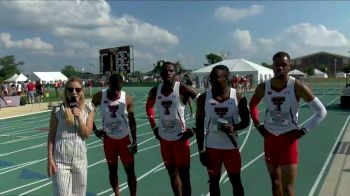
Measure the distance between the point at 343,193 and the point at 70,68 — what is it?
145850 mm

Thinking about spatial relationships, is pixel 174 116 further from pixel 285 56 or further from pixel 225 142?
pixel 285 56

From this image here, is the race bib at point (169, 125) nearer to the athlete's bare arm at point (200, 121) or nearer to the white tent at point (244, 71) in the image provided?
the athlete's bare arm at point (200, 121)

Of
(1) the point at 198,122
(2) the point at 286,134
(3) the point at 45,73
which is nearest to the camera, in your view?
(2) the point at 286,134

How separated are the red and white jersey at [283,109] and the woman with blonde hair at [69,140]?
2.02m

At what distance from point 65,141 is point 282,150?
2334 mm

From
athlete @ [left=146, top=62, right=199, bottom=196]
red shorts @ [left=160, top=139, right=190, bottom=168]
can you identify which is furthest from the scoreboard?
red shorts @ [left=160, top=139, right=190, bottom=168]

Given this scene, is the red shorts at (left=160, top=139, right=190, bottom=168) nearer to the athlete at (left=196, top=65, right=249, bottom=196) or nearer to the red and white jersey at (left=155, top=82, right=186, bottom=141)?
the red and white jersey at (left=155, top=82, right=186, bottom=141)

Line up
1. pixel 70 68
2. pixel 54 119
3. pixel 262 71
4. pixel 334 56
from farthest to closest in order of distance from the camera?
pixel 70 68
pixel 334 56
pixel 262 71
pixel 54 119

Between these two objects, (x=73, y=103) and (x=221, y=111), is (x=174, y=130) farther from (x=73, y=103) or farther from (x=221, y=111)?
(x=73, y=103)

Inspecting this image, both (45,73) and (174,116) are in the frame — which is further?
(45,73)

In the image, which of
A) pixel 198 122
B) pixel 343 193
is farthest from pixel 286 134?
pixel 343 193

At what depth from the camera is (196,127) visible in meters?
5.16

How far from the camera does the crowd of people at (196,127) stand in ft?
14.2

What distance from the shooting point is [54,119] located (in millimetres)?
4316
